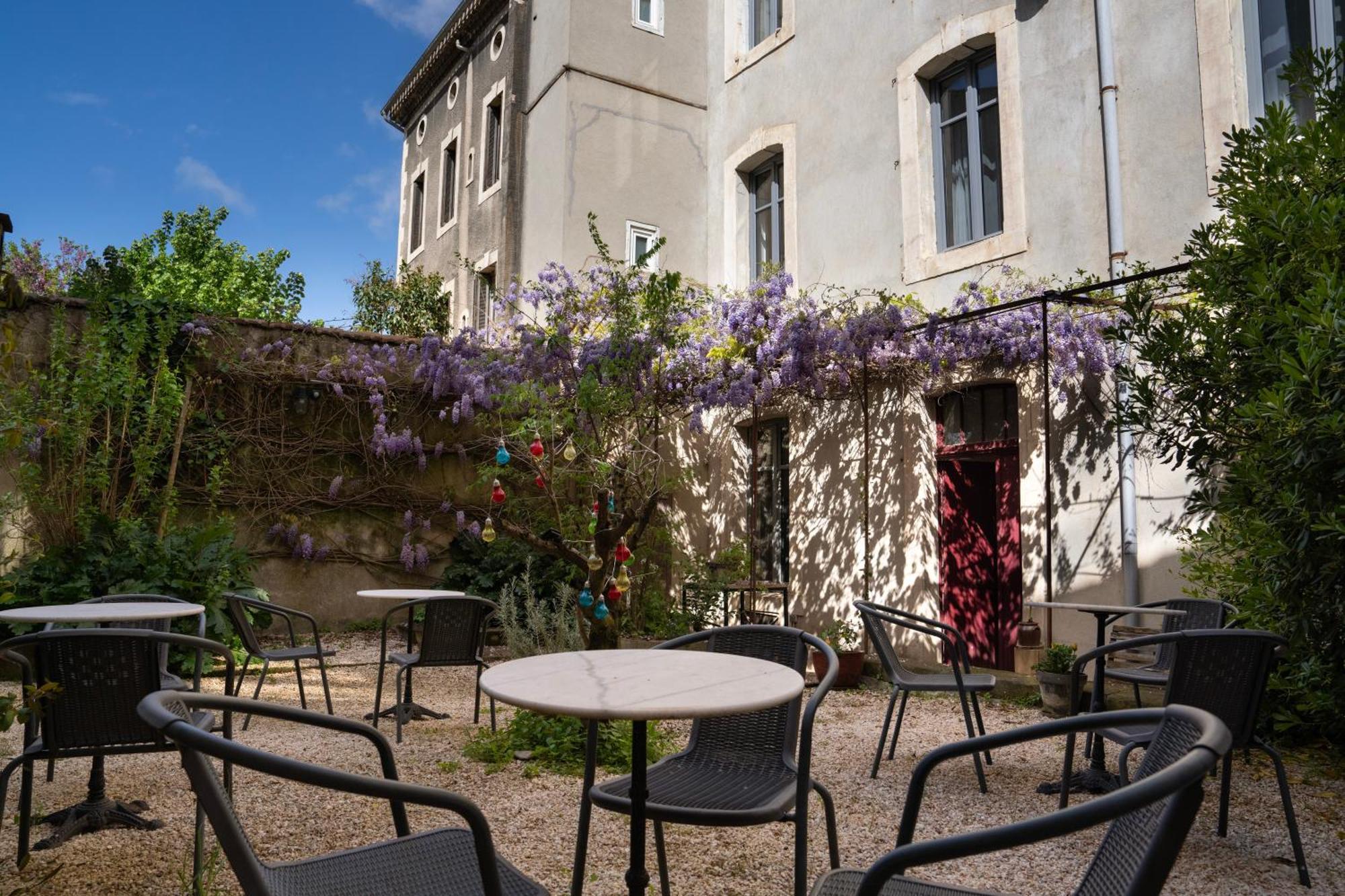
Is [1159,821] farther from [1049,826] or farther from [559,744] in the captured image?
[559,744]

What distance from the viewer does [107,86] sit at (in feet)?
47.7

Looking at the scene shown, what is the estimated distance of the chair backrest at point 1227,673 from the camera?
2.76m

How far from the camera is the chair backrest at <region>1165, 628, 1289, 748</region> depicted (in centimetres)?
276

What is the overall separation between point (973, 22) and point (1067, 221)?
1.99 m

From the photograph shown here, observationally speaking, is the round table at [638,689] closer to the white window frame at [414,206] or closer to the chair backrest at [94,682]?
the chair backrest at [94,682]

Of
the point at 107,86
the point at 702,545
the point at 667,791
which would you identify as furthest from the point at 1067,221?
the point at 107,86

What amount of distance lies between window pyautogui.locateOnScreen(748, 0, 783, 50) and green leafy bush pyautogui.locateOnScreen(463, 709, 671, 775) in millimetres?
8130

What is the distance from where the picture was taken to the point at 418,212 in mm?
15102

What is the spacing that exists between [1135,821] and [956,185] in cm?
714

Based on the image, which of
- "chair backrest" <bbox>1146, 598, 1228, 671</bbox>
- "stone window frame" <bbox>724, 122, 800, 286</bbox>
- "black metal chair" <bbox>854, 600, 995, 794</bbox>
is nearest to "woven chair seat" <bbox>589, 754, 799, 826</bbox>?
"black metal chair" <bbox>854, 600, 995, 794</bbox>

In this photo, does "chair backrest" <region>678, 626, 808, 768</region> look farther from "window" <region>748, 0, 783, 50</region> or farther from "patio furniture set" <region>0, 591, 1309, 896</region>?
"window" <region>748, 0, 783, 50</region>

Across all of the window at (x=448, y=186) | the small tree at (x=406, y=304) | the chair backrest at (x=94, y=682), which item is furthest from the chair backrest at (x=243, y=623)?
the window at (x=448, y=186)

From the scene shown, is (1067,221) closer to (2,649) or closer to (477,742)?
(477,742)

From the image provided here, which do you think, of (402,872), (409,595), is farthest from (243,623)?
(402,872)
